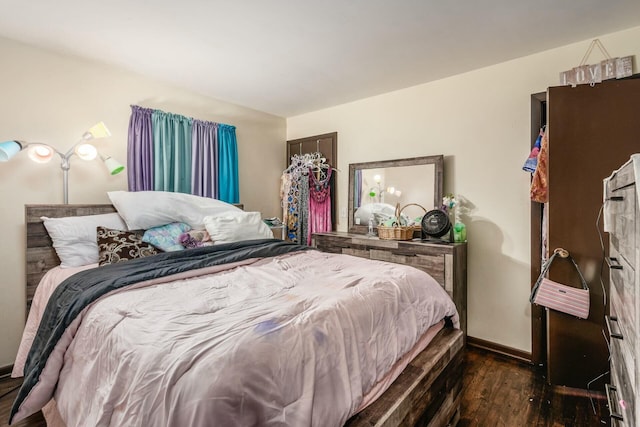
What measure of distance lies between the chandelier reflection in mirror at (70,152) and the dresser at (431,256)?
2.37m

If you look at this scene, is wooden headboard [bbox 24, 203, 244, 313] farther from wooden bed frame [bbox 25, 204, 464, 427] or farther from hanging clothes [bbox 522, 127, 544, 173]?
hanging clothes [bbox 522, 127, 544, 173]

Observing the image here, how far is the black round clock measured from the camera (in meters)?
2.78

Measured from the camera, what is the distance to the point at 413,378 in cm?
134

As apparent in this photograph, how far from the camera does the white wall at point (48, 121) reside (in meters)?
2.28

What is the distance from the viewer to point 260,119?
4117mm

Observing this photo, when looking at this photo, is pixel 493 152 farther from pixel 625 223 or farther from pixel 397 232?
pixel 625 223

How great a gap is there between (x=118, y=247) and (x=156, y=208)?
56cm

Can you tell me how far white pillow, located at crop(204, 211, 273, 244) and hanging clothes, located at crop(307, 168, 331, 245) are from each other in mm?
1173

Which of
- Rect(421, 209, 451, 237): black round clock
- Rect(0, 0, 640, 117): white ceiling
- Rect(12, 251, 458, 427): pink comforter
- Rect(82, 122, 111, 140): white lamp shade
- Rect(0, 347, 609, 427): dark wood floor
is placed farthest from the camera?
Rect(421, 209, 451, 237): black round clock

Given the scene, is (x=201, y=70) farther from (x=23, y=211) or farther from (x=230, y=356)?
(x=230, y=356)

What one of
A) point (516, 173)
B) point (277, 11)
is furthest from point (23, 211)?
point (516, 173)

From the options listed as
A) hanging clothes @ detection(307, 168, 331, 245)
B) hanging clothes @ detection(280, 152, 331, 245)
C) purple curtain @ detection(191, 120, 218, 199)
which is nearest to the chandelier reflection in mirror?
purple curtain @ detection(191, 120, 218, 199)

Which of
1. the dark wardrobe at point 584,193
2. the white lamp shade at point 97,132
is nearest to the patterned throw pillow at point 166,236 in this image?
the white lamp shade at point 97,132

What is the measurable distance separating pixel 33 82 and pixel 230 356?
2889 millimetres
